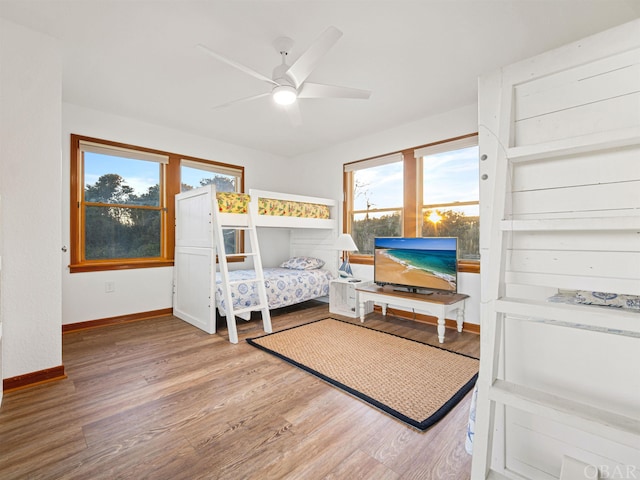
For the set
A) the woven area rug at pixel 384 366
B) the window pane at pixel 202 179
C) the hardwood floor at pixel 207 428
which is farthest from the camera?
the window pane at pixel 202 179

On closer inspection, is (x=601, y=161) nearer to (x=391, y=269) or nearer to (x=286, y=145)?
(x=391, y=269)

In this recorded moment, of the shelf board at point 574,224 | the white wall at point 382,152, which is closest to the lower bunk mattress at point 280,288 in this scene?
the white wall at point 382,152

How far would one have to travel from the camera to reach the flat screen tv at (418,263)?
3.18 m

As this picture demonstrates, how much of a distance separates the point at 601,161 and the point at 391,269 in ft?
8.91

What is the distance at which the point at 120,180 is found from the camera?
3588 mm

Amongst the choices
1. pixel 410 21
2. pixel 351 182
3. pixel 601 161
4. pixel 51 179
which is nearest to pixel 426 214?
pixel 351 182

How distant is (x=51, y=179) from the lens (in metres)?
2.11

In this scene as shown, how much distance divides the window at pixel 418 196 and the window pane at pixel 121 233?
2624mm

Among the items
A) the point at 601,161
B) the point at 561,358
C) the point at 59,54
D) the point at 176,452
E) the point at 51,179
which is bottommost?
the point at 176,452

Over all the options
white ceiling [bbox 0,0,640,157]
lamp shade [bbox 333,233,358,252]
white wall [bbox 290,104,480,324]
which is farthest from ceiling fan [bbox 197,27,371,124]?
lamp shade [bbox 333,233,358,252]

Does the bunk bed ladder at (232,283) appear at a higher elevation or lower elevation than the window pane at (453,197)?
lower

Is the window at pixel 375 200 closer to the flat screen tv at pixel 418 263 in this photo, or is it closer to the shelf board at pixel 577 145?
the flat screen tv at pixel 418 263

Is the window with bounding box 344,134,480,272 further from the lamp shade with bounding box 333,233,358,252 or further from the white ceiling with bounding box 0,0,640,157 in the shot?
the white ceiling with bounding box 0,0,640,157

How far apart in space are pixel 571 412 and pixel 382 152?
3545mm
